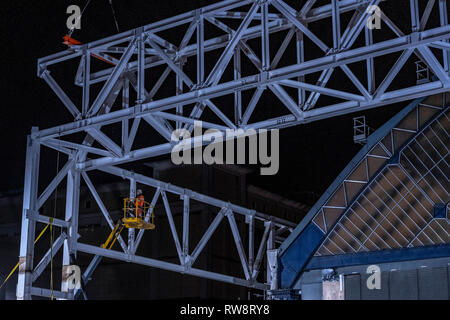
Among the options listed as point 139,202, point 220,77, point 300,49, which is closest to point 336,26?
point 300,49

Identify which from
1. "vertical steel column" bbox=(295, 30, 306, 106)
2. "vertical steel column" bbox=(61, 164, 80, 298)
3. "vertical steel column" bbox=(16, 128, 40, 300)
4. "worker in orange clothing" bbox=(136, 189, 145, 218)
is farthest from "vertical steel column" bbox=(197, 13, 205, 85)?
"worker in orange clothing" bbox=(136, 189, 145, 218)

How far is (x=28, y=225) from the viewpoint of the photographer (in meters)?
23.8

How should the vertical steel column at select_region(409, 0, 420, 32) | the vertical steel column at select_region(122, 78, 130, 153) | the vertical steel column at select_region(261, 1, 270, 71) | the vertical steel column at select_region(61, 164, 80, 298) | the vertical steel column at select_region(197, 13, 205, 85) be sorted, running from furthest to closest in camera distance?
the vertical steel column at select_region(61, 164, 80, 298), the vertical steel column at select_region(122, 78, 130, 153), the vertical steel column at select_region(197, 13, 205, 85), the vertical steel column at select_region(261, 1, 270, 71), the vertical steel column at select_region(409, 0, 420, 32)

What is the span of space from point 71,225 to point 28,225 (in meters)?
1.84

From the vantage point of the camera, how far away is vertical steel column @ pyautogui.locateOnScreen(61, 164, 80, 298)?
24656 mm

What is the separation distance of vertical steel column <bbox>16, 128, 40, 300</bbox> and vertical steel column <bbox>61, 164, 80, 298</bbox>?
4.52ft

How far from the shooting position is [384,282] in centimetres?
2798

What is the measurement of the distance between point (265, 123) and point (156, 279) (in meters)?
26.3

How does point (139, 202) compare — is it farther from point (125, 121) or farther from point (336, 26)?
point (336, 26)

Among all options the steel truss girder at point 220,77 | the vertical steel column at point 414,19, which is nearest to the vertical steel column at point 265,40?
the steel truss girder at point 220,77

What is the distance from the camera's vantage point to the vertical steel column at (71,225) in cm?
2466

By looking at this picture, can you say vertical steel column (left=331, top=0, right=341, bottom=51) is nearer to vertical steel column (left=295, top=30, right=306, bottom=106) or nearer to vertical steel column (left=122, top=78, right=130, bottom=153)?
vertical steel column (left=295, top=30, right=306, bottom=106)

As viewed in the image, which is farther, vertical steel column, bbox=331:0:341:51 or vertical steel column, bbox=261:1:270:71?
vertical steel column, bbox=261:1:270:71
